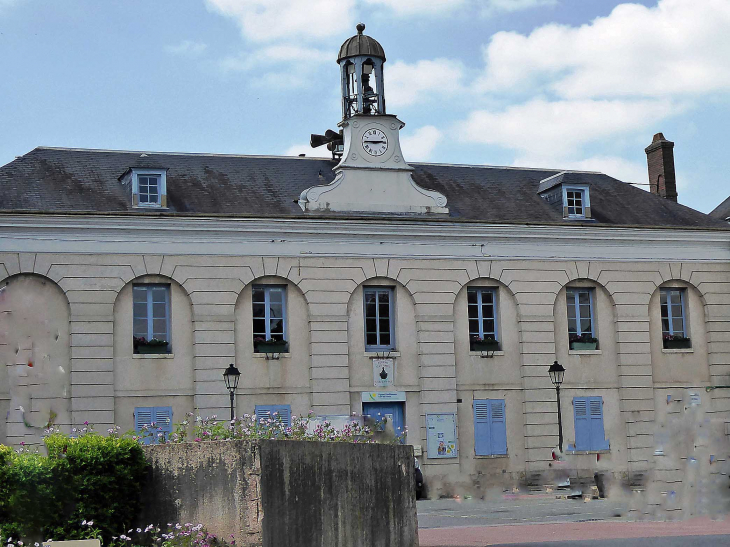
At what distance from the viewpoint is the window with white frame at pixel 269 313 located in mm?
26703

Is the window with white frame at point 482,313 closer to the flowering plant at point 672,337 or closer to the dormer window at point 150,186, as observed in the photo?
the flowering plant at point 672,337

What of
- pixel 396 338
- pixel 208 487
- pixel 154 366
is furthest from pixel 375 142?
pixel 208 487

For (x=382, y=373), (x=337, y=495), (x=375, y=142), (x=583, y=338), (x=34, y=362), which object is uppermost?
(x=375, y=142)

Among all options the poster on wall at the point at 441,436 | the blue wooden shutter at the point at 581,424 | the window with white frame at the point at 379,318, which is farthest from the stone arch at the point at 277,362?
the blue wooden shutter at the point at 581,424

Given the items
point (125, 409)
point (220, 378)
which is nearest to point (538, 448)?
point (220, 378)

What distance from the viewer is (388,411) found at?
27141 millimetres

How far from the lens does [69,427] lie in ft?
80.9

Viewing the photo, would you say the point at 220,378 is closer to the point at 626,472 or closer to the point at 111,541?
the point at 626,472

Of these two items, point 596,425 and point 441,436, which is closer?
point 441,436

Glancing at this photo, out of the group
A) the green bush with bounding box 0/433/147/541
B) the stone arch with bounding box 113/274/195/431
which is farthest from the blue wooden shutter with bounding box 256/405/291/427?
the green bush with bounding box 0/433/147/541

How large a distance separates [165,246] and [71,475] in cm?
1417

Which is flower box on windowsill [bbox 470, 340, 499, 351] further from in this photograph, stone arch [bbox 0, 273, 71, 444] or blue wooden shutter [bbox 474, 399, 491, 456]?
stone arch [bbox 0, 273, 71, 444]

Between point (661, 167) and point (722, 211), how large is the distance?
264 cm

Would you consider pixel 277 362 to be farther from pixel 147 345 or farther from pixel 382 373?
pixel 147 345
